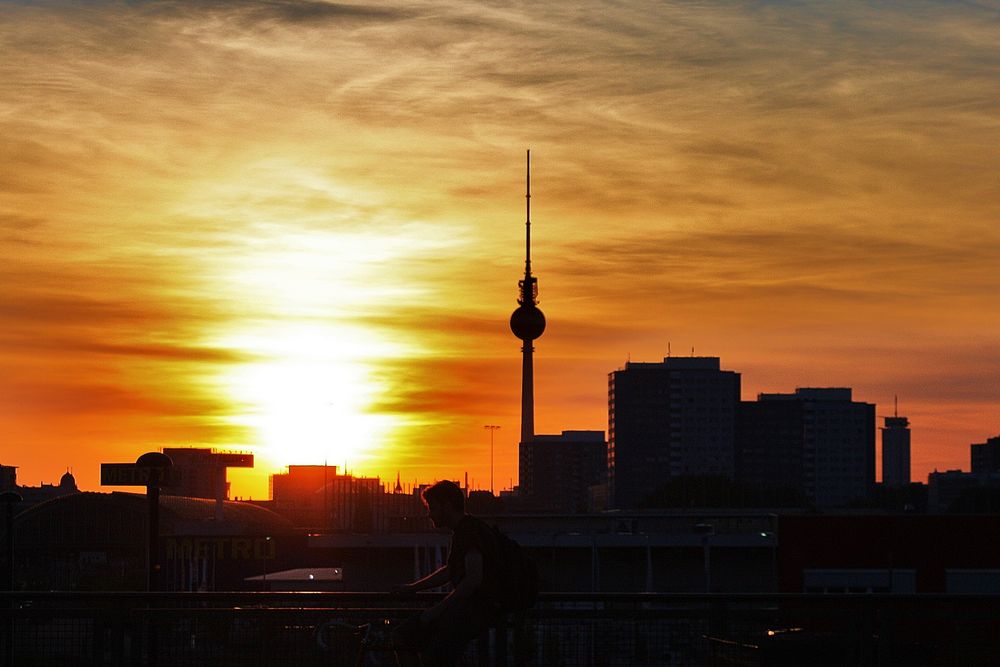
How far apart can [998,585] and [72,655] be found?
53250 mm

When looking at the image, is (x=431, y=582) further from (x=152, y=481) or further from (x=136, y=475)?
(x=136, y=475)

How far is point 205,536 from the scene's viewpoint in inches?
4210

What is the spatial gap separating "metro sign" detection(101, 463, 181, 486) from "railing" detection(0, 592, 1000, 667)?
14.5 meters

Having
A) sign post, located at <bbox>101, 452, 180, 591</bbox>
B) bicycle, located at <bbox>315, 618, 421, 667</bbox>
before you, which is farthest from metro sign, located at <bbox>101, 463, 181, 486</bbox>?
bicycle, located at <bbox>315, 618, 421, 667</bbox>

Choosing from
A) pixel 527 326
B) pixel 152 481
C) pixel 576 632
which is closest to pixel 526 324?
pixel 527 326

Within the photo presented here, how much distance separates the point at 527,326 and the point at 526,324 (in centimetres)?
30

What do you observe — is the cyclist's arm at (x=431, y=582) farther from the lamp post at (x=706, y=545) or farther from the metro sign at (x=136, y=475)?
the lamp post at (x=706, y=545)

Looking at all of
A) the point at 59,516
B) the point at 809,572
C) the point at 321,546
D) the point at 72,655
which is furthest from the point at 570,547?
the point at 72,655

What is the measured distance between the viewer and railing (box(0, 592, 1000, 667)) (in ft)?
48.0

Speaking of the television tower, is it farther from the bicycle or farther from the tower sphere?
the bicycle

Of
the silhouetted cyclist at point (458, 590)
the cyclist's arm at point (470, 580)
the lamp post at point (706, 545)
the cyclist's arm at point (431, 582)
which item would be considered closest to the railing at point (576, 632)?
the cyclist's arm at point (431, 582)

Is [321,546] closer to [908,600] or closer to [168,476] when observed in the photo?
[168,476]

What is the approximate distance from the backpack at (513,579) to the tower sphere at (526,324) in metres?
174

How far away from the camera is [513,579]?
11883 mm
